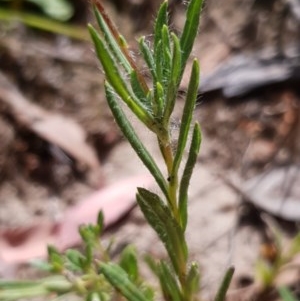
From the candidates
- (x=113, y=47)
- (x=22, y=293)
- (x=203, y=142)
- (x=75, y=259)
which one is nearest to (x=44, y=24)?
(x=203, y=142)

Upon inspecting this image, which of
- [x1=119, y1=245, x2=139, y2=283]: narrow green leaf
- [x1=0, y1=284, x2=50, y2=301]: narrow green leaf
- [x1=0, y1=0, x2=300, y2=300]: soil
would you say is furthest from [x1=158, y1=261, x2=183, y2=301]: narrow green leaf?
[x1=0, y1=0, x2=300, y2=300]: soil

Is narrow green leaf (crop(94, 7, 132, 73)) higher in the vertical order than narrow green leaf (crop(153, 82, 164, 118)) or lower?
higher

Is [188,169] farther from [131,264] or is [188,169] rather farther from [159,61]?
[131,264]

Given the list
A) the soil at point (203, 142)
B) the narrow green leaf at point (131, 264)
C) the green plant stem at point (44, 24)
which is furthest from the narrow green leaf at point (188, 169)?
the green plant stem at point (44, 24)

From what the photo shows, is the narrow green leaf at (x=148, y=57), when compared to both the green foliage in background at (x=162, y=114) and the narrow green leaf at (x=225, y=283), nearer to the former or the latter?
the green foliage in background at (x=162, y=114)

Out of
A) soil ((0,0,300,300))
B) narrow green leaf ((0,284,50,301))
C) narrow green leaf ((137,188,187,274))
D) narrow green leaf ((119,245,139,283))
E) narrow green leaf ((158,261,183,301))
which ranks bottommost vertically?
narrow green leaf ((158,261,183,301))

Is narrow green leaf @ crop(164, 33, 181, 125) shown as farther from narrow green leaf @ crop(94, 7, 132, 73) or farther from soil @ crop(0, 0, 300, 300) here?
soil @ crop(0, 0, 300, 300)
